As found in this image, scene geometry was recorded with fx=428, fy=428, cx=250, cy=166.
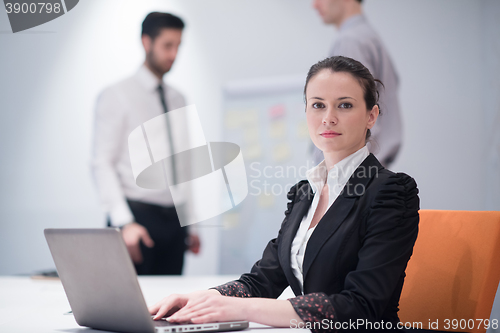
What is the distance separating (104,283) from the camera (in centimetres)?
86

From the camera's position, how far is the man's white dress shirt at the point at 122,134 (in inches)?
131

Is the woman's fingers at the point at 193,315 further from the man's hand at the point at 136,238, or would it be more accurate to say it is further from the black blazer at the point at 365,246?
the man's hand at the point at 136,238

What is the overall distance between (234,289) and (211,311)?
300 millimetres

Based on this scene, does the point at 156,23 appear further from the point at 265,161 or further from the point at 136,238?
the point at 136,238

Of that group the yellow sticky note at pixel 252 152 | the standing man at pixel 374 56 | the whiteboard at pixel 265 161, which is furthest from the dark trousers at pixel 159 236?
the standing man at pixel 374 56

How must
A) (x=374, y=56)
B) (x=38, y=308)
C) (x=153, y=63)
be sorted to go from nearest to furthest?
(x=38, y=308) → (x=374, y=56) → (x=153, y=63)

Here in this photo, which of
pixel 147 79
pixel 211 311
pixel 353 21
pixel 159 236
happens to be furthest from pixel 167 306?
pixel 353 21

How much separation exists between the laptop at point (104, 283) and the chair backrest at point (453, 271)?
2.34 ft

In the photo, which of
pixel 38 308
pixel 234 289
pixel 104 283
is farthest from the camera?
pixel 38 308

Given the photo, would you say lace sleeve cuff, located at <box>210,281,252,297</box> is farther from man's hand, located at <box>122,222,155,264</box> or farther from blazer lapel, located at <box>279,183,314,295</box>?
man's hand, located at <box>122,222,155,264</box>

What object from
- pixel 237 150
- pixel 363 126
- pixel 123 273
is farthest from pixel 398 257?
pixel 237 150

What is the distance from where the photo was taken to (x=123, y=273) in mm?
812

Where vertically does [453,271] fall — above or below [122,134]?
below

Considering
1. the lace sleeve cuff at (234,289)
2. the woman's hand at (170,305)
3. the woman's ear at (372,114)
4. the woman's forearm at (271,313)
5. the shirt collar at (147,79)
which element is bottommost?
the lace sleeve cuff at (234,289)
